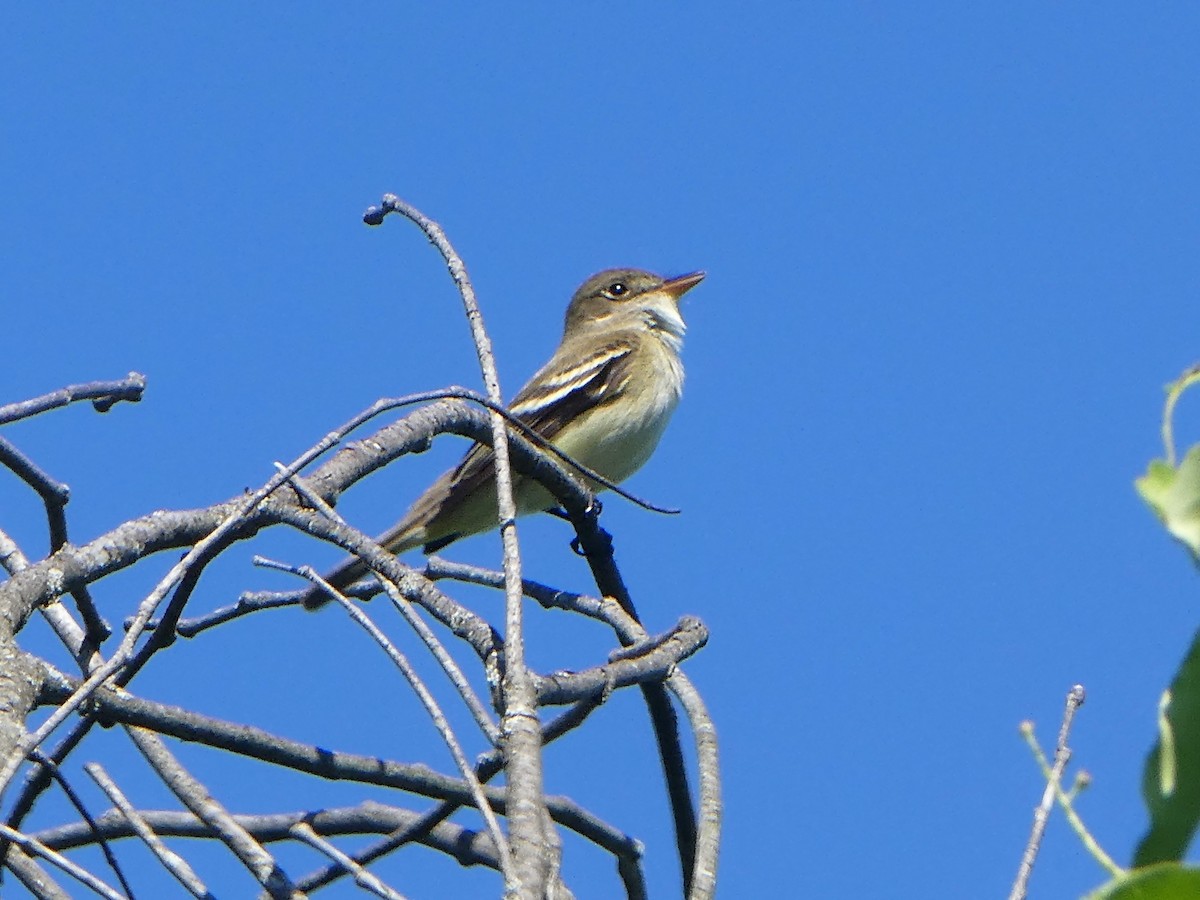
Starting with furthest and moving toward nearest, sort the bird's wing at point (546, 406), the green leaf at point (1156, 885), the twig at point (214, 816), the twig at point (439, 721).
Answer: the bird's wing at point (546, 406) → the twig at point (214, 816) → the twig at point (439, 721) → the green leaf at point (1156, 885)

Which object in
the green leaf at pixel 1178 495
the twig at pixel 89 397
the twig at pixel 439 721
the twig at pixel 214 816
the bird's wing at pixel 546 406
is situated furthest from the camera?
the bird's wing at pixel 546 406

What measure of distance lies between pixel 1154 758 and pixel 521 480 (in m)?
6.92

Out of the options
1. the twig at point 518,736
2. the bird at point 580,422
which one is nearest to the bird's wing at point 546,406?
the bird at point 580,422

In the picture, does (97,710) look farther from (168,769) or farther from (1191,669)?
(1191,669)

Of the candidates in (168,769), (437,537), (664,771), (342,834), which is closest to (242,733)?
(168,769)

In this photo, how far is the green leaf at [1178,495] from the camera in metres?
0.91

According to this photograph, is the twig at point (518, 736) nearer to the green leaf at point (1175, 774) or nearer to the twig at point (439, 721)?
the twig at point (439, 721)

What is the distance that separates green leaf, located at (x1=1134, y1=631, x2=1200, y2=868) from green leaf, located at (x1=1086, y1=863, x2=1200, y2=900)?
0.05 m

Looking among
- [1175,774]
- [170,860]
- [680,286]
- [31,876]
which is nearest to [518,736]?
[170,860]

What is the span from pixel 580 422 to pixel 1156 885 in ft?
26.3

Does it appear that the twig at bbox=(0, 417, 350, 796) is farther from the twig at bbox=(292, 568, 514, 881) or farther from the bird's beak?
the bird's beak

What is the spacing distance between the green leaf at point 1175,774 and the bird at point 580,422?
6770 millimetres

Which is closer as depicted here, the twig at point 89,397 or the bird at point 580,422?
the twig at point 89,397

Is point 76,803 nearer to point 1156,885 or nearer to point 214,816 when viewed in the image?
point 214,816
